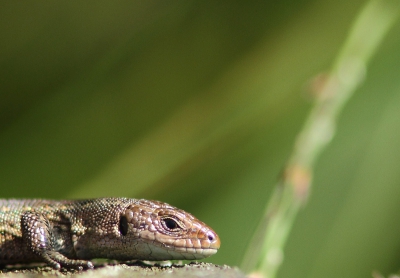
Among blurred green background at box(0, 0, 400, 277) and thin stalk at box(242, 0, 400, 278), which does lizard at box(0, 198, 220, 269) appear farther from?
blurred green background at box(0, 0, 400, 277)

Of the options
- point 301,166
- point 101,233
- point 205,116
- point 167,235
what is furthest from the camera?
point 205,116

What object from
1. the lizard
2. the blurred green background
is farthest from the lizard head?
the blurred green background

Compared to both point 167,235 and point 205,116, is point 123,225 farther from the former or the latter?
point 205,116

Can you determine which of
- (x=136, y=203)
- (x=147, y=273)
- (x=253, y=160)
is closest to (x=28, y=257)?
(x=136, y=203)

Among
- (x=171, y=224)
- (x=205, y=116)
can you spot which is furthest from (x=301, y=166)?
(x=205, y=116)

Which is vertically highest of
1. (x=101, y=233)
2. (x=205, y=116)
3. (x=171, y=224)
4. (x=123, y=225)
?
(x=205, y=116)

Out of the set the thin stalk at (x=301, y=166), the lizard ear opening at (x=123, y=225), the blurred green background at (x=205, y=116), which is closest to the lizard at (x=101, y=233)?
the lizard ear opening at (x=123, y=225)

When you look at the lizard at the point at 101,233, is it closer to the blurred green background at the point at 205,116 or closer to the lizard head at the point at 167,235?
the lizard head at the point at 167,235
